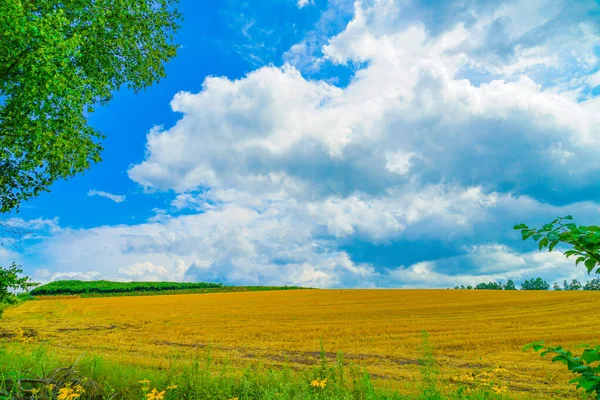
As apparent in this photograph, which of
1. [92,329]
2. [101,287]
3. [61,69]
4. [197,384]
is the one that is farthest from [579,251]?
[101,287]

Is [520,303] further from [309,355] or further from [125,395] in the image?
[125,395]

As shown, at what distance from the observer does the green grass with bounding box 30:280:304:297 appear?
255 ft

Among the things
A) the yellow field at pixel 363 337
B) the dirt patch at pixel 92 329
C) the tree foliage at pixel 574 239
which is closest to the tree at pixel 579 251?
the tree foliage at pixel 574 239

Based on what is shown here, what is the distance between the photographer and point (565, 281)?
147125 millimetres

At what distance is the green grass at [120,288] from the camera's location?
7762 centimetres

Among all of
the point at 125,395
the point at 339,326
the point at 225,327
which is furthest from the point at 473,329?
the point at 125,395

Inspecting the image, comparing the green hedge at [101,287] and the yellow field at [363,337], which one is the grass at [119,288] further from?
the yellow field at [363,337]

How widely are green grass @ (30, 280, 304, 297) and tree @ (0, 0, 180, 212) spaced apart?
73.9m

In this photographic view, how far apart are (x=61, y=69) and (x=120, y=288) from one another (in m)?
83.7

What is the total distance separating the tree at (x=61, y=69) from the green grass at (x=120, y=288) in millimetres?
73949

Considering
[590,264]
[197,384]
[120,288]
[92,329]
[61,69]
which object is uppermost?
[61,69]

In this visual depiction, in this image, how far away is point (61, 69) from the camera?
9.45 meters

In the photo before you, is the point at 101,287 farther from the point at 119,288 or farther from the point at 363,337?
the point at 363,337

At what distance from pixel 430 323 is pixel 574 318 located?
38.3 ft
